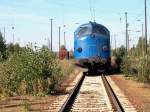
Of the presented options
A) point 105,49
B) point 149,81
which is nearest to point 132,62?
point 105,49

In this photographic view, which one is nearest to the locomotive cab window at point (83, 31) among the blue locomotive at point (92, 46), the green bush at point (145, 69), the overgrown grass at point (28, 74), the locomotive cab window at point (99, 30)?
the blue locomotive at point (92, 46)

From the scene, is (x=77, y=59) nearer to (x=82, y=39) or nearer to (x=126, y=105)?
(x=82, y=39)

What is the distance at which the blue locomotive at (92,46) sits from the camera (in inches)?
1316

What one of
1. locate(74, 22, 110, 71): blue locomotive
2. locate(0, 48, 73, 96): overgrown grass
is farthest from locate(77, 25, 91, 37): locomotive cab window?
locate(0, 48, 73, 96): overgrown grass

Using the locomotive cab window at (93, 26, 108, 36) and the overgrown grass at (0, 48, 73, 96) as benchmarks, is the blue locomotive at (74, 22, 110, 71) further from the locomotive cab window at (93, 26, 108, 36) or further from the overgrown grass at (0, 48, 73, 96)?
the overgrown grass at (0, 48, 73, 96)

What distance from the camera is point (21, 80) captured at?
20.3 meters

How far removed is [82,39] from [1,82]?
14.4m

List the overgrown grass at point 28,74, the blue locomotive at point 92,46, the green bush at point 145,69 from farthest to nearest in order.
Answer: the blue locomotive at point 92,46, the green bush at point 145,69, the overgrown grass at point 28,74

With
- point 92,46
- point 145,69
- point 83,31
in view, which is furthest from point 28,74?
point 83,31

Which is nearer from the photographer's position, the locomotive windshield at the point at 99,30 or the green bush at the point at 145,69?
the green bush at the point at 145,69

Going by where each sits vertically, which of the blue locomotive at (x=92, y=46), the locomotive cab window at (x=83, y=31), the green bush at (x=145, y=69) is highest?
the locomotive cab window at (x=83, y=31)

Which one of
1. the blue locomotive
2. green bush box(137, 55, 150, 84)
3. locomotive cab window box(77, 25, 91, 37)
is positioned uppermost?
locomotive cab window box(77, 25, 91, 37)

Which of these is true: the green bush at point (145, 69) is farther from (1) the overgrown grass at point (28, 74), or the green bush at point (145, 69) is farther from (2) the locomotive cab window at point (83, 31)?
(2) the locomotive cab window at point (83, 31)

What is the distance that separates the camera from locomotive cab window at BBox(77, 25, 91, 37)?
33969 millimetres
